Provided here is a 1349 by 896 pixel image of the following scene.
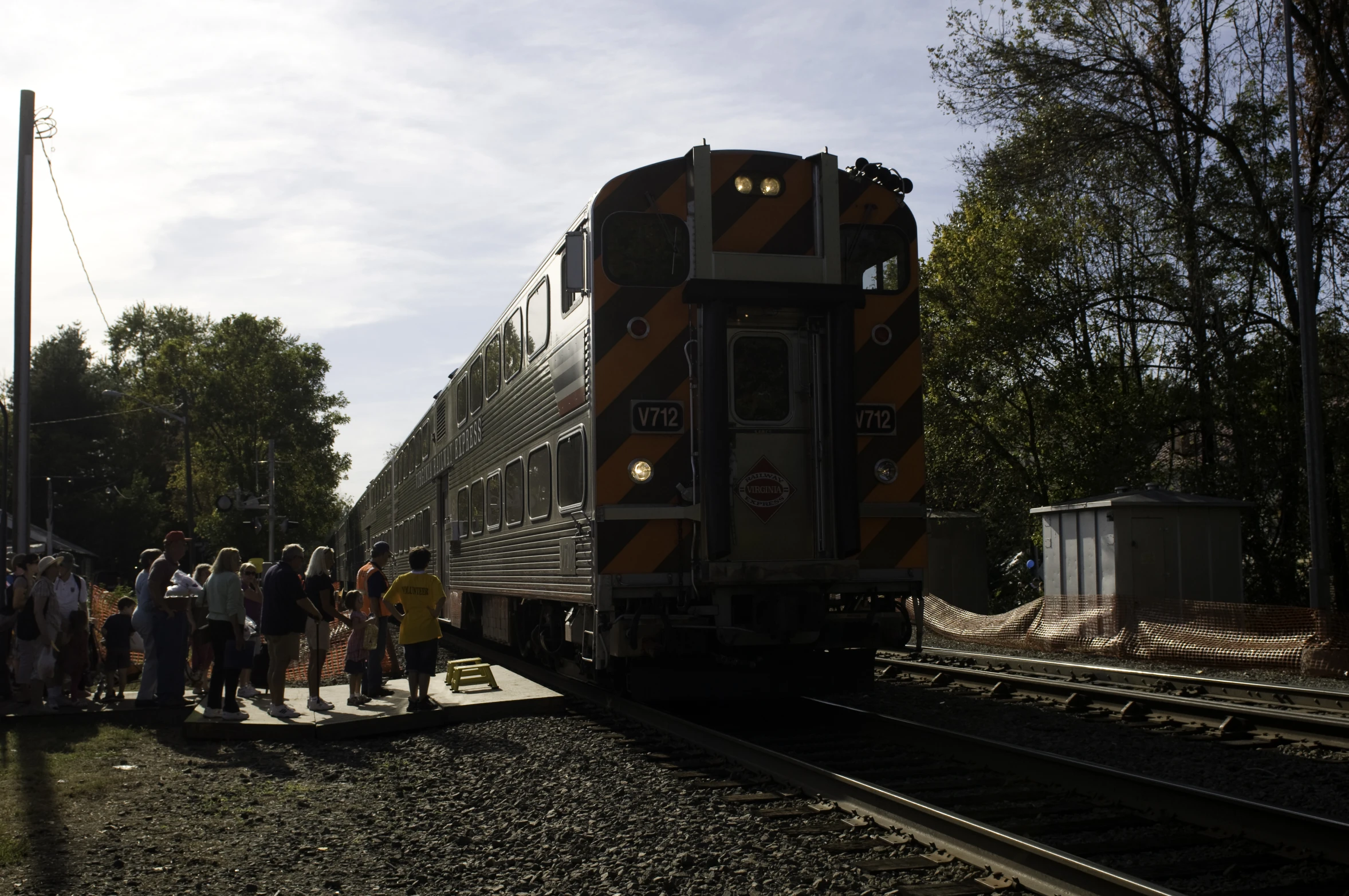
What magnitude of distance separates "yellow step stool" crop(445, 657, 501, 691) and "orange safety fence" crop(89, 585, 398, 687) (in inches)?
74.9

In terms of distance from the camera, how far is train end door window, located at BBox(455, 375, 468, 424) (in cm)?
1756

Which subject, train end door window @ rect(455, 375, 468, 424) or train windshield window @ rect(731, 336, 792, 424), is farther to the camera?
train end door window @ rect(455, 375, 468, 424)

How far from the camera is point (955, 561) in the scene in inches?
958

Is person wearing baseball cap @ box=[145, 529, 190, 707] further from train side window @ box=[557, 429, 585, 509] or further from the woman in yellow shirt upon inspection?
train side window @ box=[557, 429, 585, 509]

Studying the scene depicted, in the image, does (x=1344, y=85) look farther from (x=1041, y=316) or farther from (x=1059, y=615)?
(x=1059, y=615)

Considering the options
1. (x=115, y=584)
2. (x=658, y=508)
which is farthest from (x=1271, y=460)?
(x=115, y=584)

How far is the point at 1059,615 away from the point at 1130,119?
10.8 meters

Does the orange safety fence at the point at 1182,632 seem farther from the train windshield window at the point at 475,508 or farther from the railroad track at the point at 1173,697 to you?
the train windshield window at the point at 475,508

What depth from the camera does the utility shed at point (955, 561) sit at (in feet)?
79.5

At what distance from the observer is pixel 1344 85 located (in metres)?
21.3

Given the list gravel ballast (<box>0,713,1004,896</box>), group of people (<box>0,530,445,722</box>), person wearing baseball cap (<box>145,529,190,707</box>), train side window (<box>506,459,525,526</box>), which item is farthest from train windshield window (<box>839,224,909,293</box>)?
person wearing baseball cap (<box>145,529,190,707</box>)

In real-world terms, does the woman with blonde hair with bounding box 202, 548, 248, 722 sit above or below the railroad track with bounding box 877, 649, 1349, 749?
above

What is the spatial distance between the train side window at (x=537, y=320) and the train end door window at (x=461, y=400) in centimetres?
494

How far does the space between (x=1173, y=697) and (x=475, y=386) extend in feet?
31.5
